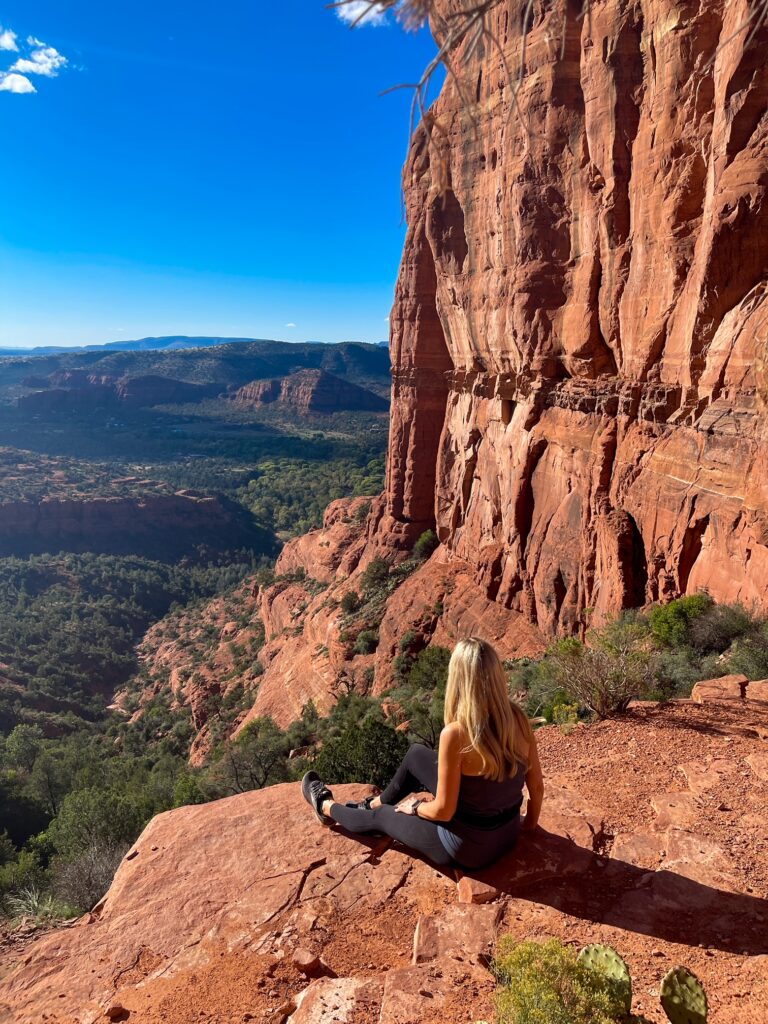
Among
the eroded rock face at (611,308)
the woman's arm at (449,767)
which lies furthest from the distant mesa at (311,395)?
the woman's arm at (449,767)

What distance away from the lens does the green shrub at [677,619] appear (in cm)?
1314

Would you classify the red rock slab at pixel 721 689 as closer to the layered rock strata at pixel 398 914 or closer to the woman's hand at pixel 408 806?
the layered rock strata at pixel 398 914

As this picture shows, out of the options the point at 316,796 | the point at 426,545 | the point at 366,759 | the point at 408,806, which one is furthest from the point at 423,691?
the point at 408,806

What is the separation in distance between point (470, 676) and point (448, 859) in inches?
68.9

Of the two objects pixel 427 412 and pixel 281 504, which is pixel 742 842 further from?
pixel 281 504

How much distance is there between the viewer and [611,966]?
304 centimetres

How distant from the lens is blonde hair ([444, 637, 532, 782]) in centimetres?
423

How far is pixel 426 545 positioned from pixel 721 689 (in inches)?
1062

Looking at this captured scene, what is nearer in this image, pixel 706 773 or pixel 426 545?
pixel 706 773

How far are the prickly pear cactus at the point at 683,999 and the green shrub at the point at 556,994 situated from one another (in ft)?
0.78

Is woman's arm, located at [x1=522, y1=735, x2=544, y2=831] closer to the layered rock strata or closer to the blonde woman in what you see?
the blonde woman

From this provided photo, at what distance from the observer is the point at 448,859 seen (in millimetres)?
4746

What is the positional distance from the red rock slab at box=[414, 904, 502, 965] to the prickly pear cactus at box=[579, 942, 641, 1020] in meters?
1.24

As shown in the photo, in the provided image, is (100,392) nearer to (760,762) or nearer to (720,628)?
(720,628)
